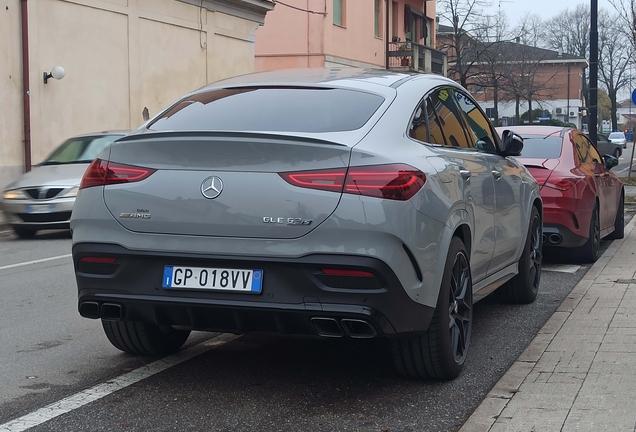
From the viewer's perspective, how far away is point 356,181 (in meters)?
4.30

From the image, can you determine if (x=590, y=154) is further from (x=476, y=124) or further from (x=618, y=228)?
(x=476, y=124)

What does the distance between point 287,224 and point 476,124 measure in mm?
2579

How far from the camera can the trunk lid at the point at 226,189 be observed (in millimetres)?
4289

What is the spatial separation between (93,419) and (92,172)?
4.03ft

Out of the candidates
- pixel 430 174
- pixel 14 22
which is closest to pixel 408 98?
pixel 430 174

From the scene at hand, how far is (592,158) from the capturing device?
1059 centimetres

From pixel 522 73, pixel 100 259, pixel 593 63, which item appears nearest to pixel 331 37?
pixel 593 63

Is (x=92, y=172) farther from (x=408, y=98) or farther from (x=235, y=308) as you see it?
(x=408, y=98)

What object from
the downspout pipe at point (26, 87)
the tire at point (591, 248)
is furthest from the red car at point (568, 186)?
the downspout pipe at point (26, 87)

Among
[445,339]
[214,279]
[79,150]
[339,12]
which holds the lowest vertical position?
[445,339]

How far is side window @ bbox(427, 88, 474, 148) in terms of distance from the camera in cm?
557

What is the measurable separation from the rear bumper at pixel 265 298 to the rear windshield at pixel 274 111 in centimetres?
74

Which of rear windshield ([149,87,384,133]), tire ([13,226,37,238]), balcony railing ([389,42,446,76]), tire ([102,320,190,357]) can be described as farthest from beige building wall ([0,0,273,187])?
rear windshield ([149,87,384,133])

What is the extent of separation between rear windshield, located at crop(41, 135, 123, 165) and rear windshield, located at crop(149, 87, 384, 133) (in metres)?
9.20
